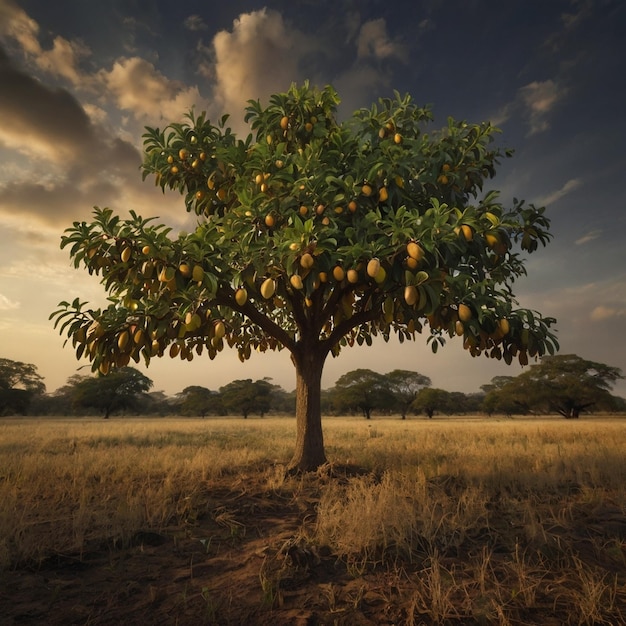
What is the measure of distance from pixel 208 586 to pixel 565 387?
5327 cm

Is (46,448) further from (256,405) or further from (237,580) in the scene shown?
(256,405)

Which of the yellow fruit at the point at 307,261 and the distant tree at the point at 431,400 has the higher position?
the distant tree at the point at 431,400

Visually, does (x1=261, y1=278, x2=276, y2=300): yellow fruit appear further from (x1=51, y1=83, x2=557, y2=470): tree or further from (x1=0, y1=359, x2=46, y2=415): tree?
(x1=0, y1=359, x2=46, y2=415): tree

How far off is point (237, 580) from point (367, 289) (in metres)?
5.23

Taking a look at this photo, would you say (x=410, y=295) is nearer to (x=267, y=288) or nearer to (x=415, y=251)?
(x=415, y=251)

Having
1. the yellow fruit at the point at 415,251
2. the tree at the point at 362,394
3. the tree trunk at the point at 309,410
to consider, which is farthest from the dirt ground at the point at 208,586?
the tree at the point at 362,394

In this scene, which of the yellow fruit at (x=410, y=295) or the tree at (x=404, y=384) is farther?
the tree at (x=404, y=384)

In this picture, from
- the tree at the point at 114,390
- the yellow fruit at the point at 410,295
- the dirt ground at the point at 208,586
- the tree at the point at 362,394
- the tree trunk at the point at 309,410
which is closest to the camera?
the dirt ground at the point at 208,586

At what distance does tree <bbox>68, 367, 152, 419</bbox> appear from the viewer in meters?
53.3

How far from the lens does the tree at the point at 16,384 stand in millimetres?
53447

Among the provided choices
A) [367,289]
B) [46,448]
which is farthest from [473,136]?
[46,448]

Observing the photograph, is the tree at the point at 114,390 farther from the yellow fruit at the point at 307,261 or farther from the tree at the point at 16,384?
the yellow fruit at the point at 307,261

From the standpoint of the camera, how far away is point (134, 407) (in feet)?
190

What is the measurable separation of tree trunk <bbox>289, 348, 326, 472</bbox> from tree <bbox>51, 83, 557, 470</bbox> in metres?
0.03
